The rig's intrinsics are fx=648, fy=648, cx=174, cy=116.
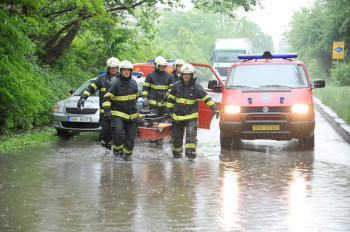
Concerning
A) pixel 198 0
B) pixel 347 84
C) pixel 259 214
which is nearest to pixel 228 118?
pixel 259 214

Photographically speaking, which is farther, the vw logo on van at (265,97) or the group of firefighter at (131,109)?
the vw logo on van at (265,97)

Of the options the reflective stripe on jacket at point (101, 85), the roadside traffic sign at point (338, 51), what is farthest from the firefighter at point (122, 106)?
the roadside traffic sign at point (338, 51)

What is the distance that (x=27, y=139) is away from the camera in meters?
14.3

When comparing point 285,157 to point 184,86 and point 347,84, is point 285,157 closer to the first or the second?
point 184,86

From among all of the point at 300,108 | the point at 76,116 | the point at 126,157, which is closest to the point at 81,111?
the point at 76,116

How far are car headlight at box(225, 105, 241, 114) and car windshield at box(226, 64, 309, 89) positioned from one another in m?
0.66

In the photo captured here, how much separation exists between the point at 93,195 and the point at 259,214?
2.22 m

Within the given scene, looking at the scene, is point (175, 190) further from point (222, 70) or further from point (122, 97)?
point (222, 70)

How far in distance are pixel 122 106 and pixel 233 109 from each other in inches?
97.3

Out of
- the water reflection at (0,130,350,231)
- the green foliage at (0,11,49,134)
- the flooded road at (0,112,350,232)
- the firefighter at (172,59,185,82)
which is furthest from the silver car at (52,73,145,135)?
the water reflection at (0,130,350,231)

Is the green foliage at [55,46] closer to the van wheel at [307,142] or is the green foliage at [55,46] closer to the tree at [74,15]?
the tree at [74,15]

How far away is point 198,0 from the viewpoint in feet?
77.0

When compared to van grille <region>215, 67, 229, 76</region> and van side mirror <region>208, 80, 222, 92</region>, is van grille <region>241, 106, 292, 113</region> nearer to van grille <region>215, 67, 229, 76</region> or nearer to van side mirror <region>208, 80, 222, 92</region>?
van side mirror <region>208, 80, 222, 92</region>

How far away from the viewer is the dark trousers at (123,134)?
11602 mm
